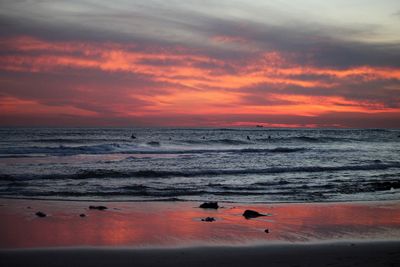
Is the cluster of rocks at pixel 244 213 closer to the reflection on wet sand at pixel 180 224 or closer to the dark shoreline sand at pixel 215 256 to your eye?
the reflection on wet sand at pixel 180 224

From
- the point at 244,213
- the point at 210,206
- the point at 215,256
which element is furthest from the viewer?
the point at 210,206

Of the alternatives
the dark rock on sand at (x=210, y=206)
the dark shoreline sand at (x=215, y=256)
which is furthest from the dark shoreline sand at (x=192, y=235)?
the dark rock on sand at (x=210, y=206)

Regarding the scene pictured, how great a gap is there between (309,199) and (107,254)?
351 inches

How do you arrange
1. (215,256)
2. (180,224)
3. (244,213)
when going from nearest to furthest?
(215,256)
(180,224)
(244,213)

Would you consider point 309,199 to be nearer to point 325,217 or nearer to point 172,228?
point 325,217

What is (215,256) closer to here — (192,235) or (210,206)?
(192,235)

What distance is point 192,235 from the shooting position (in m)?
8.95

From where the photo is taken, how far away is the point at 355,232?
31.1ft

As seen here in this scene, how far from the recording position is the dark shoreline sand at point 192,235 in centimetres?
718

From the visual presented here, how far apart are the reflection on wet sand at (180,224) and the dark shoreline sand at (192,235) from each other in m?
0.02

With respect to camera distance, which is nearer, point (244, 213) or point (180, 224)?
point (180, 224)

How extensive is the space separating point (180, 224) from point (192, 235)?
3.91 ft

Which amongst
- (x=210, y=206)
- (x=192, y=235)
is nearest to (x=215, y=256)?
(x=192, y=235)

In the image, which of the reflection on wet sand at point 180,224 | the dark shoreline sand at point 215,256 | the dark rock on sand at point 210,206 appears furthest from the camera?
the dark rock on sand at point 210,206
